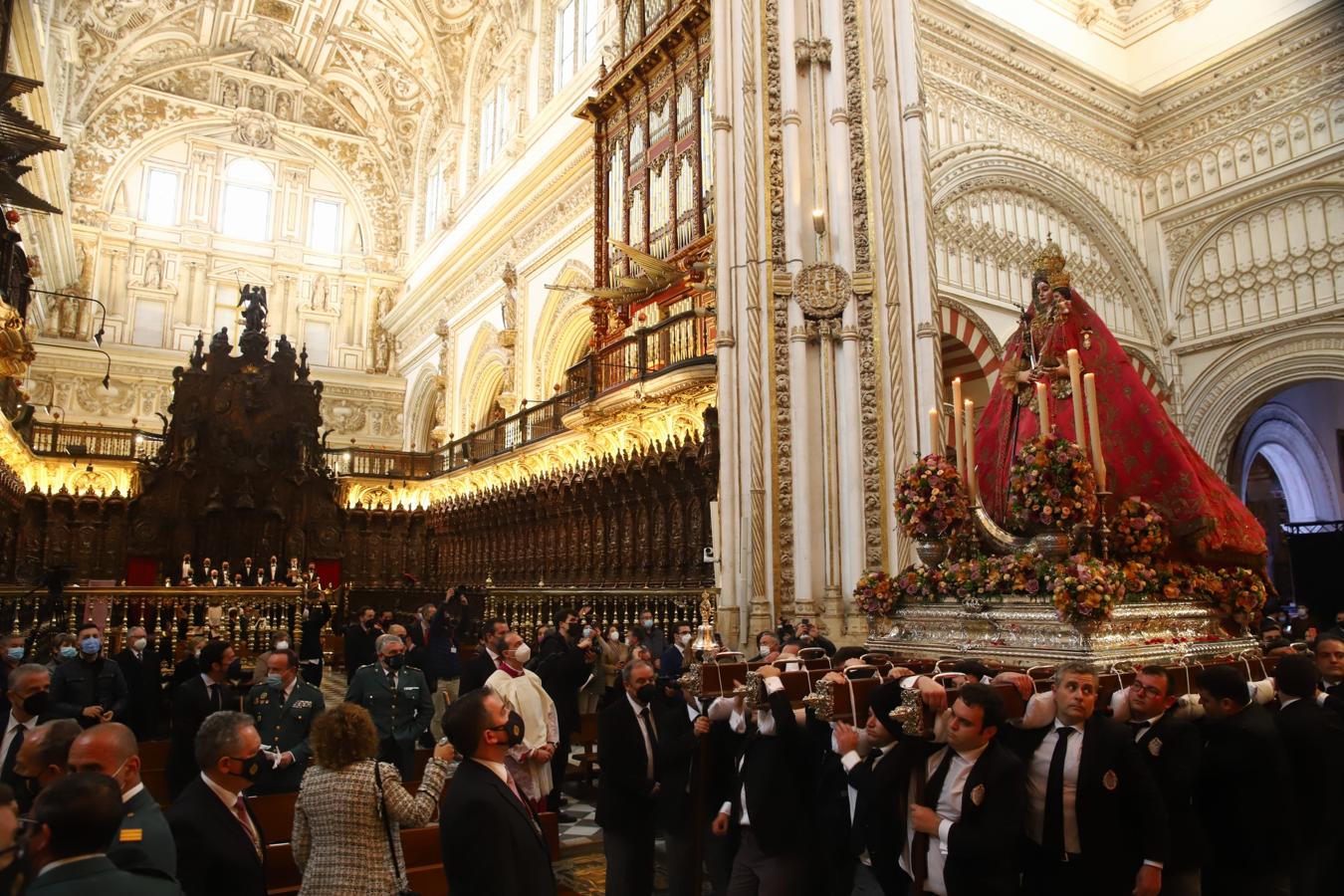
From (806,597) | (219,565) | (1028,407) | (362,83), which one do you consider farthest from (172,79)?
(1028,407)

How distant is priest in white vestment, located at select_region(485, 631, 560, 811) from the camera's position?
495 centimetres

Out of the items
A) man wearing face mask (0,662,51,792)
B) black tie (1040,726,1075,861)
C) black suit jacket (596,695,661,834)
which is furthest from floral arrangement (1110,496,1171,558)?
man wearing face mask (0,662,51,792)

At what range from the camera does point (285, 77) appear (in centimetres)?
3186

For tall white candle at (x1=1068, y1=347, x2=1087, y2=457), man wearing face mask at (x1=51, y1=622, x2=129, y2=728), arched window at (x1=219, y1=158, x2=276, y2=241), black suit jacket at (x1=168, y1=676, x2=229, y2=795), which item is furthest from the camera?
arched window at (x1=219, y1=158, x2=276, y2=241)

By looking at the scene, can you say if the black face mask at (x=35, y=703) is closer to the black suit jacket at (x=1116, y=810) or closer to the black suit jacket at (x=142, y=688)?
the black suit jacket at (x=142, y=688)

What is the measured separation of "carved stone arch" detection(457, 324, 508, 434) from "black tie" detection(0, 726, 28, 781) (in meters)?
19.4

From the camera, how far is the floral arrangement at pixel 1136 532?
6.01 metres

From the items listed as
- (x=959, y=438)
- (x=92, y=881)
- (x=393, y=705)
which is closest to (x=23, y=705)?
(x=393, y=705)

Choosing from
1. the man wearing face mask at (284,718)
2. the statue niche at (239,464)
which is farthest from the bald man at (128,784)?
the statue niche at (239,464)

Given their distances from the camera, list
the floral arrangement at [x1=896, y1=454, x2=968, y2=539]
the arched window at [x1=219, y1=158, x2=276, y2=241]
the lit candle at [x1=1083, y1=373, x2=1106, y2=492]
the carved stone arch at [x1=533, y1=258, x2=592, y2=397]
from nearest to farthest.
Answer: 1. the lit candle at [x1=1083, y1=373, x2=1106, y2=492]
2. the floral arrangement at [x1=896, y1=454, x2=968, y2=539]
3. the carved stone arch at [x1=533, y1=258, x2=592, y2=397]
4. the arched window at [x1=219, y1=158, x2=276, y2=241]

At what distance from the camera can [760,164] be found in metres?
11.6

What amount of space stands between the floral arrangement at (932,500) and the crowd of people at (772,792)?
2259 millimetres

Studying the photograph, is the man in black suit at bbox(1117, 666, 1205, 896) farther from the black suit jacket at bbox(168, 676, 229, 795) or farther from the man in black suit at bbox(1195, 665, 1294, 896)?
the black suit jacket at bbox(168, 676, 229, 795)

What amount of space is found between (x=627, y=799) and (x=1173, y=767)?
225 centimetres
